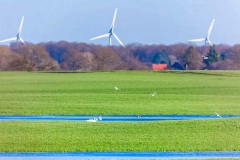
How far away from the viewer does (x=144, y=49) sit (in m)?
147

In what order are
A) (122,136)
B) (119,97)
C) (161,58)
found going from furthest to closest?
(161,58) < (119,97) < (122,136)

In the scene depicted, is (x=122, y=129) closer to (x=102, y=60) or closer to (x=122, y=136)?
(x=122, y=136)

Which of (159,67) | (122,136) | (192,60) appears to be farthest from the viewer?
(159,67)

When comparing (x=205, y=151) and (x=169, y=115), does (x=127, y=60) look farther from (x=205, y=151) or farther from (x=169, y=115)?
(x=205, y=151)

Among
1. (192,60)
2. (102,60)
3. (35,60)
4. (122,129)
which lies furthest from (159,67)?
(122,129)

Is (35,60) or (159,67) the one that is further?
(159,67)

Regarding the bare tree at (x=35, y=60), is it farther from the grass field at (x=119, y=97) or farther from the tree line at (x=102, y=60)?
the grass field at (x=119, y=97)

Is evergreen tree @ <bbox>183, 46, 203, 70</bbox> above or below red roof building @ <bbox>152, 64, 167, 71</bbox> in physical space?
above

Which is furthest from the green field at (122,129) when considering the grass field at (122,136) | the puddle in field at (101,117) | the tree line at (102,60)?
the tree line at (102,60)

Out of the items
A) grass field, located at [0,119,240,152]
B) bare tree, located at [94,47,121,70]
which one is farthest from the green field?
bare tree, located at [94,47,121,70]

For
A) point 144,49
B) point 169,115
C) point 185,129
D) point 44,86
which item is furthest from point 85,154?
point 144,49

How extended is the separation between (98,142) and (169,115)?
10.8 metres

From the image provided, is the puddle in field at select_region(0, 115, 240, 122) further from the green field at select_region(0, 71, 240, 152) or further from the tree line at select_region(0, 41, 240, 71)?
the tree line at select_region(0, 41, 240, 71)

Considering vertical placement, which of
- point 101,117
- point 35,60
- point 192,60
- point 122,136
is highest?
point 122,136
